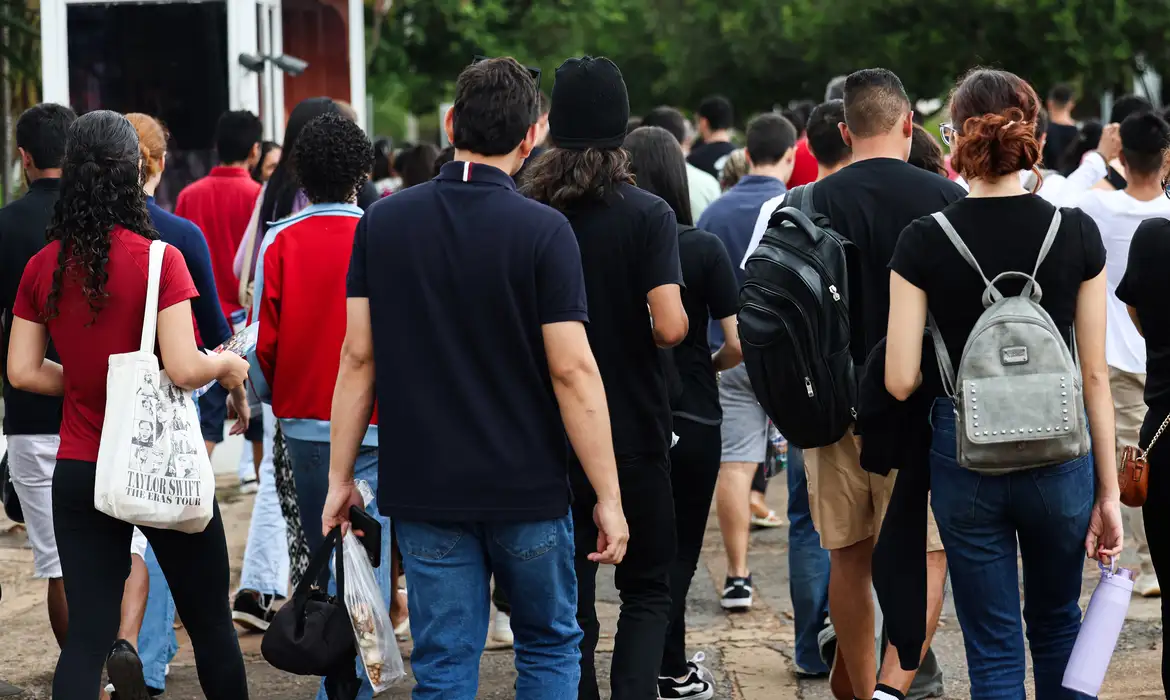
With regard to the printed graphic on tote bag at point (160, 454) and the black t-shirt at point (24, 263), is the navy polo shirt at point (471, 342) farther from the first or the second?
the black t-shirt at point (24, 263)

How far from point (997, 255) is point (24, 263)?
9.61 ft

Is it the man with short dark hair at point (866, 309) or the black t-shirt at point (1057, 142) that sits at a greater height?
the black t-shirt at point (1057, 142)

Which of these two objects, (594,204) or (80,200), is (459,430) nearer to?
(594,204)

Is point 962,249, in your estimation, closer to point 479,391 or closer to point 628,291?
point 628,291

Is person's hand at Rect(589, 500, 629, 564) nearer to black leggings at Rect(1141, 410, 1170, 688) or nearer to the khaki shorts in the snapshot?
the khaki shorts

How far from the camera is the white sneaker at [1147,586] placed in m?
6.86

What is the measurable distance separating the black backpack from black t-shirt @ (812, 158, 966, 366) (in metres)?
0.07

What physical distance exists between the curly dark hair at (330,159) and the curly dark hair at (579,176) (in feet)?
2.93

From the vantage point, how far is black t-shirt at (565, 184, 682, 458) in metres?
4.36

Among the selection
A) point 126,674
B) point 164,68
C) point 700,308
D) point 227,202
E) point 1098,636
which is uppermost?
point 164,68

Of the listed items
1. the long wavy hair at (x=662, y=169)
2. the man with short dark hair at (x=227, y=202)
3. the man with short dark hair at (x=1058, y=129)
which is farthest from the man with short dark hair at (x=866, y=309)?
the man with short dark hair at (x=1058, y=129)

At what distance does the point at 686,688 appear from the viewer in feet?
18.1

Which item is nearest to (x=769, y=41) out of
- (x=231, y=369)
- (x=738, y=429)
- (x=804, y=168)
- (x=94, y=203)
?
(x=804, y=168)

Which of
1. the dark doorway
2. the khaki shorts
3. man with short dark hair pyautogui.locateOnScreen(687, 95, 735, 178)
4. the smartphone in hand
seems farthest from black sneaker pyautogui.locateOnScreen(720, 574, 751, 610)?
the dark doorway
